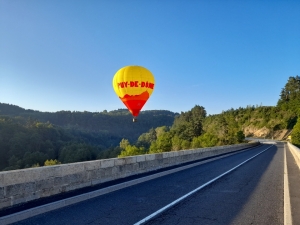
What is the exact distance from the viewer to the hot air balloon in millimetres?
20734

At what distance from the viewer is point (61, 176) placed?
26.2ft

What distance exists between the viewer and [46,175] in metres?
7.45

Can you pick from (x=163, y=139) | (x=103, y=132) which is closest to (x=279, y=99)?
(x=163, y=139)

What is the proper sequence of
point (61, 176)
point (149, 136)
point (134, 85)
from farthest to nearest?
1. point (149, 136)
2. point (134, 85)
3. point (61, 176)

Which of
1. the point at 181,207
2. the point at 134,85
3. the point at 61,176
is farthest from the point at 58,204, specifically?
the point at 134,85

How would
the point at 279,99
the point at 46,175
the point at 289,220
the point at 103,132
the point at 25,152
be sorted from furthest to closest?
1. the point at 103,132
2. the point at 279,99
3. the point at 25,152
4. the point at 46,175
5. the point at 289,220

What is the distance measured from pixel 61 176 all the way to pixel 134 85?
13400 mm

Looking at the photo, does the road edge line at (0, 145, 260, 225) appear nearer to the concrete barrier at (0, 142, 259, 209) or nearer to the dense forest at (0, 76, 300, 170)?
the concrete barrier at (0, 142, 259, 209)

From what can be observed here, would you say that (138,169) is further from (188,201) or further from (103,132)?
(103,132)

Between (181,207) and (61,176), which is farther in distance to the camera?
(61,176)

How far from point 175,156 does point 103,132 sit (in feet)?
563

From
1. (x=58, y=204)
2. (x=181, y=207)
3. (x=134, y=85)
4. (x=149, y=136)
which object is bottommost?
(x=181, y=207)

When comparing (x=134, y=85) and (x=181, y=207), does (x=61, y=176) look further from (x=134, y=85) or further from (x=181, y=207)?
(x=134, y=85)

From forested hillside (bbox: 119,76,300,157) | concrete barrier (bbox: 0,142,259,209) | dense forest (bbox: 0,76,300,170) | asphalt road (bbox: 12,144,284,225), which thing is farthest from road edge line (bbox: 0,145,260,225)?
forested hillside (bbox: 119,76,300,157)
